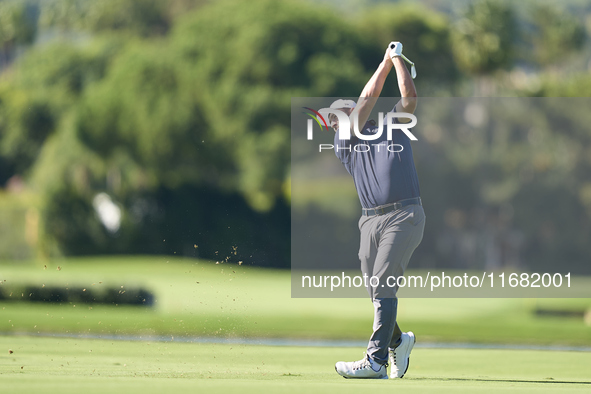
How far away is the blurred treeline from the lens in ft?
147

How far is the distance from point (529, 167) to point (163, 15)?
40.9 m

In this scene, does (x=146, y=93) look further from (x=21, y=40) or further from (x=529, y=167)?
(x=21, y=40)

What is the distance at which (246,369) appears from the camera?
8.16m

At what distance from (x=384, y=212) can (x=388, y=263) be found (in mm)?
428

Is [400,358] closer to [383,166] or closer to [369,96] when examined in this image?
[383,166]

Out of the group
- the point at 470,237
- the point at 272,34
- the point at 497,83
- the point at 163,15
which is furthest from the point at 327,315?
the point at 163,15

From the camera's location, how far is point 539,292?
3909cm

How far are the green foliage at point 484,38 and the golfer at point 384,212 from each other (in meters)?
54.8

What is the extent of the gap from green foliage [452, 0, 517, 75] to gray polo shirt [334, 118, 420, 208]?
54.8 meters

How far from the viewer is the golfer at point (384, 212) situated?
7719 mm

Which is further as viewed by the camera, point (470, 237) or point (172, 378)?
point (470, 237)

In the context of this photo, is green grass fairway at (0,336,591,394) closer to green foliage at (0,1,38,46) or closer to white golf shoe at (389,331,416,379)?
white golf shoe at (389,331,416,379)

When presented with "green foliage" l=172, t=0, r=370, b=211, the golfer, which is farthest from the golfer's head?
"green foliage" l=172, t=0, r=370, b=211

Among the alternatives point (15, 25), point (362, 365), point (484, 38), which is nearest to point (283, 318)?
point (362, 365)
